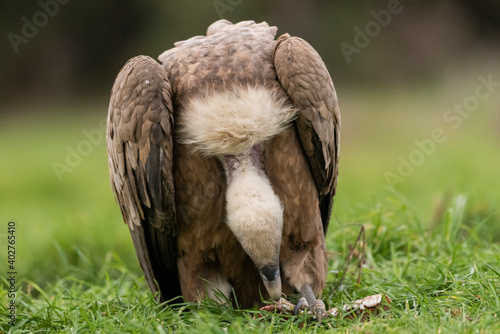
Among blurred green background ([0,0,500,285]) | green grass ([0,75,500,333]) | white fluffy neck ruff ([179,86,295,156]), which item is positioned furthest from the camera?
blurred green background ([0,0,500,285])

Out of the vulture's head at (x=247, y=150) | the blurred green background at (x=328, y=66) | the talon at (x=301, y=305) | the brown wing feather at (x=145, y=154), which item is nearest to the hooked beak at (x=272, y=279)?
the vulture's head at (x=247, y=150)

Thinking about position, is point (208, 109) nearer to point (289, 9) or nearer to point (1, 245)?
point (1, 245)

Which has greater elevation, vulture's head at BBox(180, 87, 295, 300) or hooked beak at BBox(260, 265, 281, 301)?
vulture's head at BBox(180, 87, 295, 300)

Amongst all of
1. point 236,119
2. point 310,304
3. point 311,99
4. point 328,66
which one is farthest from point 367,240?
point 328,66

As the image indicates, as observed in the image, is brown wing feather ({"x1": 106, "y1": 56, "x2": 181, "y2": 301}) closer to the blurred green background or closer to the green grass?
the green grass

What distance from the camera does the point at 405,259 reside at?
17.9 feet

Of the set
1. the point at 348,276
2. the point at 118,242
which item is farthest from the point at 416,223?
the point at 118,242

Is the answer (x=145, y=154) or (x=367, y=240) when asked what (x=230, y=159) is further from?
(x=367, y=240)

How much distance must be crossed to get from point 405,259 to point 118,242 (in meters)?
2.77

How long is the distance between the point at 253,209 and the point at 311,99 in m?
0.73

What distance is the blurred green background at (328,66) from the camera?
11.5m

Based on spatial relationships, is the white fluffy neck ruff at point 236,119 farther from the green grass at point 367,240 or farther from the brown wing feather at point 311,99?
the green grass at point 367,240

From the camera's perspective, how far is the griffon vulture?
166 inches

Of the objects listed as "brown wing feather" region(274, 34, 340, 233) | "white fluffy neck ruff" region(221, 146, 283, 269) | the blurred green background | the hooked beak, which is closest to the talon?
the hooked beak
